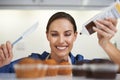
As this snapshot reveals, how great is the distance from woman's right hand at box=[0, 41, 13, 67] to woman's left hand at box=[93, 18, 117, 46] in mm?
414

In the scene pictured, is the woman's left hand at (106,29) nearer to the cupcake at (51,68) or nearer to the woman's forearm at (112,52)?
the woman's forearm at (112,52)

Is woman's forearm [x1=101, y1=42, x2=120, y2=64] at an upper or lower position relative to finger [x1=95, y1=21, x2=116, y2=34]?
lower

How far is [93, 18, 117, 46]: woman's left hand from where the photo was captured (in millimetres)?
1100

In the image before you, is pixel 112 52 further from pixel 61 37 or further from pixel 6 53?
Answer: pixel 6 53

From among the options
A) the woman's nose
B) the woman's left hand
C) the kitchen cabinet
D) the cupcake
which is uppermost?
the kitchen cabinet

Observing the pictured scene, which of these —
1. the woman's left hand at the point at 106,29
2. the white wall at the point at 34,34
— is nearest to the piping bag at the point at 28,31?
the white wall at the point at 34,34

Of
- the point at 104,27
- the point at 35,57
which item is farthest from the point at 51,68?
the point at 104,27

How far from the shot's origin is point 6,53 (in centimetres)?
116

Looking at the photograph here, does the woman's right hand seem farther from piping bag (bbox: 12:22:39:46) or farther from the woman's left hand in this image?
the woman's left hand

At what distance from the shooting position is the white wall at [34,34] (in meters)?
1.13

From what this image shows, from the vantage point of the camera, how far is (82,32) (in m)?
1.12

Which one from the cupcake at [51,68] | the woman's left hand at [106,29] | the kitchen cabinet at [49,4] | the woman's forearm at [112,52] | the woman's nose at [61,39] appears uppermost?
the kitchen cabinet at [49,4]

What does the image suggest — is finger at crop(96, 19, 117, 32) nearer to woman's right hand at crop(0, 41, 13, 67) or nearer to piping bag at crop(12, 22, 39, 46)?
piping bag at crop(12, 22, 39, 46)

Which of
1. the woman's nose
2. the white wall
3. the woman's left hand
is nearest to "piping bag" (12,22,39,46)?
the white wall
